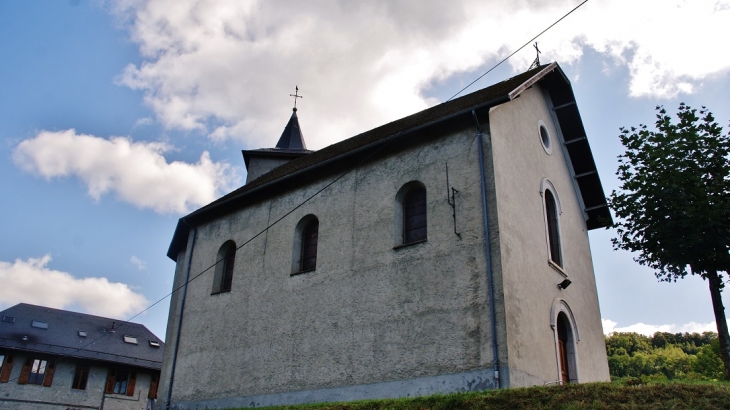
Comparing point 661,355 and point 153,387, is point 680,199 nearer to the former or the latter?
point 153,387

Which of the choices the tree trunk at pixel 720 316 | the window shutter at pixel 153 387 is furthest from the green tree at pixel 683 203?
A: the window shutter at pixel 153 387

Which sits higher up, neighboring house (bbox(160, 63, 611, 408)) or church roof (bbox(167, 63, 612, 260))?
church roof (bbox(167, 63, 612, 260))

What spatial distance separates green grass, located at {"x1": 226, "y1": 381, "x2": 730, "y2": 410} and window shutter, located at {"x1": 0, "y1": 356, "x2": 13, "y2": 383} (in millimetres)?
27323

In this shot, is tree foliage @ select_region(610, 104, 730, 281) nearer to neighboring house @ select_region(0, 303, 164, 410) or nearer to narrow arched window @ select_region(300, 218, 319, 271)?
narrow arched window @ select_region(300, 218, 319, 271)

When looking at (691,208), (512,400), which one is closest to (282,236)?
(512,400)

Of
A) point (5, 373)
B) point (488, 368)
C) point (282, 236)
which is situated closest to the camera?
point (488, 368)

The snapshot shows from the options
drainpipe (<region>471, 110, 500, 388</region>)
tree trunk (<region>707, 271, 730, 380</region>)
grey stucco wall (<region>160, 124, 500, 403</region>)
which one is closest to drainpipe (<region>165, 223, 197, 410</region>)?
grey stucco wall (<region>160, 124, 500, 403</region>)

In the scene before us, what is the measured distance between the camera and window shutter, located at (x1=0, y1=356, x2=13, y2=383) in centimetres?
2992

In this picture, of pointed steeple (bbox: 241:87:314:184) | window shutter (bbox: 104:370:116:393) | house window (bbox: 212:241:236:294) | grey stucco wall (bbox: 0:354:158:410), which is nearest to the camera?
house window (bbox: 212:241:236:294)

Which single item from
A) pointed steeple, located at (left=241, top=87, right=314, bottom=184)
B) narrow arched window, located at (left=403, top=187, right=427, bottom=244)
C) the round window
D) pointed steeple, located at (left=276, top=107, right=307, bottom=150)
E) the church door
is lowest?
the church door

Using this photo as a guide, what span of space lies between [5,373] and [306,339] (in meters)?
22.9

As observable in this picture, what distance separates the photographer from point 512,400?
365 inches

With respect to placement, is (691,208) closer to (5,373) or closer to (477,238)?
(477,238)

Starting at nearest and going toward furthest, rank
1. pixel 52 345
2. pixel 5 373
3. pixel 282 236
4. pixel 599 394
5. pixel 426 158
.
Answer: pixel 599 394, pixel 426 158, pixel 282 236, pixel 5 373, pixel 52 345
